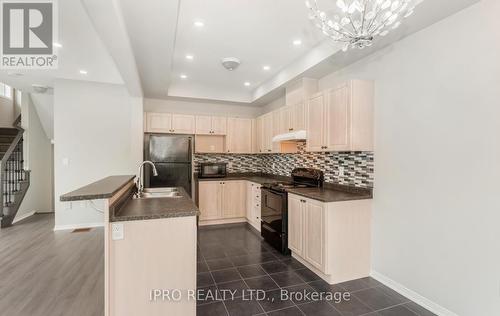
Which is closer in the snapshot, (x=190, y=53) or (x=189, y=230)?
(x=189, y=230)

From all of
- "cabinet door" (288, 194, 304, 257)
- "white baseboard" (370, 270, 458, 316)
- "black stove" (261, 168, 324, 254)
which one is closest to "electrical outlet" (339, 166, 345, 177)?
"black stove" (261, 168, 324, 254)

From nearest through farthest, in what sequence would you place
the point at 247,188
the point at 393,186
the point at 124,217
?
the point at 124,217, the point at 393,186, the point at 247,188

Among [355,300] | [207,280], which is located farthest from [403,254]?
[207,280]

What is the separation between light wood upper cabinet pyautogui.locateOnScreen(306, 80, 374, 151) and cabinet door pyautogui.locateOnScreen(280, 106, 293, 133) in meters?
0.89

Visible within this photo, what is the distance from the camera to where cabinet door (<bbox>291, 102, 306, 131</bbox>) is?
353cm

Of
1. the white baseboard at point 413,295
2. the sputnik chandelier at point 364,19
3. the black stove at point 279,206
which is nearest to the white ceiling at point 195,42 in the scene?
the sputnik chandelier at point 364,19

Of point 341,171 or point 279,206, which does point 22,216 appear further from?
point 341,171

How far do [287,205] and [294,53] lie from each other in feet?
6.94

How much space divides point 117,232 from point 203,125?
349 centimetres

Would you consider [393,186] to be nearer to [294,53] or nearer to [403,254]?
[403,254]

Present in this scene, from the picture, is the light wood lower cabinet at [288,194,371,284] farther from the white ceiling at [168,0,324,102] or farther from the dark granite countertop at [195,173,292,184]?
the white ceiling at [168,0,324,102]

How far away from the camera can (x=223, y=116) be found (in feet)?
17.3

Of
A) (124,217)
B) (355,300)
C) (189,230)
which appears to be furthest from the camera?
(355,300)

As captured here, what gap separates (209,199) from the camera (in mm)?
4676
